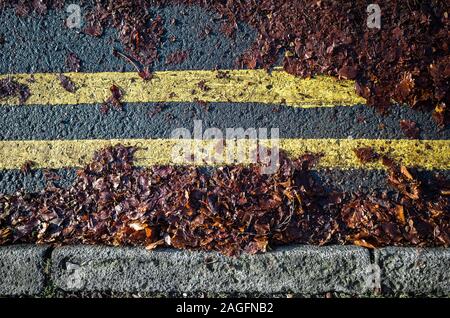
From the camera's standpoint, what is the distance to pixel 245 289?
2223mm

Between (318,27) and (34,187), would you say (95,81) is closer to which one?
(34,187)

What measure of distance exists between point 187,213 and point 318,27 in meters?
1.36

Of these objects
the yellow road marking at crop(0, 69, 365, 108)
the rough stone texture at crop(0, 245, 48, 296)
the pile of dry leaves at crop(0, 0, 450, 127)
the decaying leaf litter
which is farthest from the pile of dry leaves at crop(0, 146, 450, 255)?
the pile of dry leaves at crop(0, 0, 450, 127)

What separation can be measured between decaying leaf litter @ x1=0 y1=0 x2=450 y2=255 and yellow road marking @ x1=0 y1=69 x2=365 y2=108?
0.20ft

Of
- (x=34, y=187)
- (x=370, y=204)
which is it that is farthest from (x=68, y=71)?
(x=370, y=204)

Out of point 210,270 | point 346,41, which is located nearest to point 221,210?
point 210,270

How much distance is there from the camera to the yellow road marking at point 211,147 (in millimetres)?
2395

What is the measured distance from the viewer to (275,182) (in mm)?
2363

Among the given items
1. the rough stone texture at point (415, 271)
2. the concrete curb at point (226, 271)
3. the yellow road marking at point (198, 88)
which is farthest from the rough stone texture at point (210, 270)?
the yellow road marking at point (198, 88)

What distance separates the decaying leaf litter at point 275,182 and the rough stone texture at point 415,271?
89 mm

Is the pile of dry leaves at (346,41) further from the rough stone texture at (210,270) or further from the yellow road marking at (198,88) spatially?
the rough stone texture at (210,270)

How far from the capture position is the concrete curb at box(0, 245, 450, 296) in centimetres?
218

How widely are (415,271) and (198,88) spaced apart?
5.22 ft

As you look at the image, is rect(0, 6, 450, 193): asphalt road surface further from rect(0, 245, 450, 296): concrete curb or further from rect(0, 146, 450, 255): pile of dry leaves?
rect(0, 245, 450, 296): concrete curb
